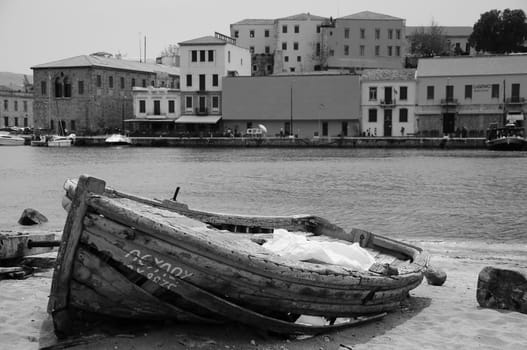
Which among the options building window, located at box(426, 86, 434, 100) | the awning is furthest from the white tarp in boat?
the awning

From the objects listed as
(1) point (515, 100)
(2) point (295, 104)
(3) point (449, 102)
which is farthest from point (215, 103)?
(1) point (515, 100)

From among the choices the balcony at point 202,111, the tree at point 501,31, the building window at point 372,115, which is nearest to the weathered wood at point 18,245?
the building window at point 372,115

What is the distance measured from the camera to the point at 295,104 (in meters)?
68.7

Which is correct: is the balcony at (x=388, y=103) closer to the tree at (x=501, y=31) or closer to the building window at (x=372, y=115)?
the building window at (x=372, y=115)

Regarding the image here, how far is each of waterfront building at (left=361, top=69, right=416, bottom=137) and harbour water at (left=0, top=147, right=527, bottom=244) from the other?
15833 millimetres

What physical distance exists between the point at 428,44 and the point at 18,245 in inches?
3603

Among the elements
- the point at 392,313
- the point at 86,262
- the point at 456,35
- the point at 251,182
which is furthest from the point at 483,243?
the point at 456,35

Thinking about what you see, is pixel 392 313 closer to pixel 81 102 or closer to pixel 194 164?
pixel 194 164

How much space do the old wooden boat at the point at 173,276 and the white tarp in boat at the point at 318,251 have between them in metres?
0.40

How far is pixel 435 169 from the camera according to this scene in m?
39.4

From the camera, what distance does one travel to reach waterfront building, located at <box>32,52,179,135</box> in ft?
250

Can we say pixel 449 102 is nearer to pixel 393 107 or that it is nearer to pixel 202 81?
pixel 393 107

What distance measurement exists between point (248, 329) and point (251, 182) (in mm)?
24434

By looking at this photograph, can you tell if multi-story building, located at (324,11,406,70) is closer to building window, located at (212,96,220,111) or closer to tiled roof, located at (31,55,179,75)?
building window, located at (212,96,220,111)
